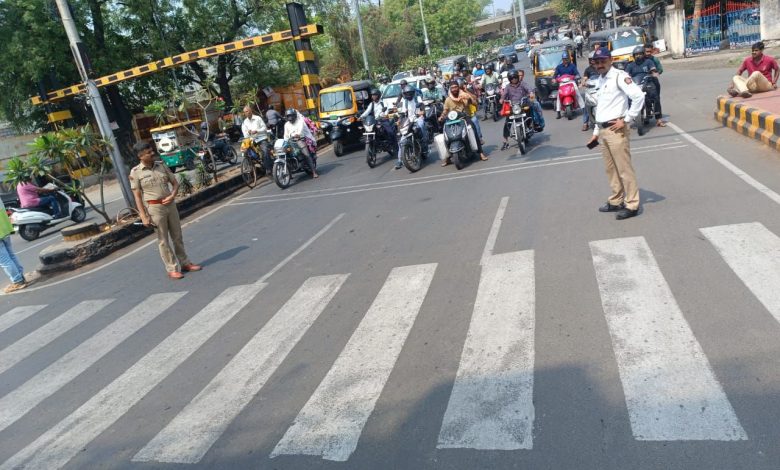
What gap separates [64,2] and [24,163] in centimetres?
381

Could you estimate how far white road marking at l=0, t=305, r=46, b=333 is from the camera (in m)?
7.85

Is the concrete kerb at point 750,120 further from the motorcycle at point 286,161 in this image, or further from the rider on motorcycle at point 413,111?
the motorcycle at point 286,161

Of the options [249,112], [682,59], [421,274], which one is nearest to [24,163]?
[249,112]

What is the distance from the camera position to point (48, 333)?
7.14 metres

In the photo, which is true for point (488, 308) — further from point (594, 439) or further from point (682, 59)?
point (682, 59)

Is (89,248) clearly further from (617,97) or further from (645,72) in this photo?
(645,72)

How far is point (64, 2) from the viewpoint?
12.4 m

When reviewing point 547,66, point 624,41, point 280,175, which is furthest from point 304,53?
point 624,41

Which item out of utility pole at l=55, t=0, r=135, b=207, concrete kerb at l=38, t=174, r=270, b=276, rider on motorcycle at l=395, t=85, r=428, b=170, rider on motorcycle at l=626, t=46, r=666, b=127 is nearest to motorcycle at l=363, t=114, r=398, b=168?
rider on motorcycle at l=395, t=85, r=428, b=170

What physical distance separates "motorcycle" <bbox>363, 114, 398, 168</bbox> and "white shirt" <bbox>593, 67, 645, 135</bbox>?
799 cm

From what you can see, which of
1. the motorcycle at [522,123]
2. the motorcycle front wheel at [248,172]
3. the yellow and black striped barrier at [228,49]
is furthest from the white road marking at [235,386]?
the yellow and black striped barrier at [228,49]

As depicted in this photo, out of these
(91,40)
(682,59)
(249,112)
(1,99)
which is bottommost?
(682,59)

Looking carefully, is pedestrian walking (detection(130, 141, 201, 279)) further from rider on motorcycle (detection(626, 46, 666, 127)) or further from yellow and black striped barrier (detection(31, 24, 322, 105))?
yellow and black striped barrier (detection(31, 24, 322, 105))

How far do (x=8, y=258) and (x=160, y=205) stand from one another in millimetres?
3413
